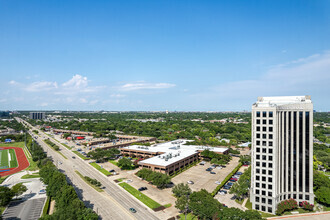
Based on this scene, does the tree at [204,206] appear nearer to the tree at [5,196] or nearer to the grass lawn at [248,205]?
the grass lawn at [248,205]

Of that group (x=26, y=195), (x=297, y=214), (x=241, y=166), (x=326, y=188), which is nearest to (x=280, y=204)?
(x=297, y=214)

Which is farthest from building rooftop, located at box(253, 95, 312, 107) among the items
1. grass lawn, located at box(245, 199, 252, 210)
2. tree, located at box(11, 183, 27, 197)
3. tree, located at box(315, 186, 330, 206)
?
tree, located at box(11, 183, 27, 197)

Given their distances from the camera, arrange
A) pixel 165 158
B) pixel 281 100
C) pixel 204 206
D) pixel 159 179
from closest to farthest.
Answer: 1. pixel 204 206
2. pixel 281 100
3. pixel 159 179
4. pixel 165 158

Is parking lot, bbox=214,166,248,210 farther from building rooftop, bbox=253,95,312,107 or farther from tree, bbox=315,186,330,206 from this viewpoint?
building rooftop, bbox=253,95,312,107

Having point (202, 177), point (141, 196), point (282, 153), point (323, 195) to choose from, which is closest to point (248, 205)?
point (282, 153)

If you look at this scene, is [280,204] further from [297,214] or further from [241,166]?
[241,166]

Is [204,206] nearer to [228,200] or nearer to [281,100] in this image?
[228,200]

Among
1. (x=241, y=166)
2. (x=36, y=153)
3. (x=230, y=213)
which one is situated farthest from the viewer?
(x=36, y=153)
